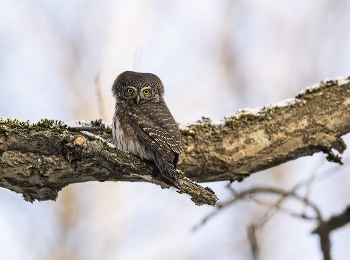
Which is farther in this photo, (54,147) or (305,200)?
(54,147)

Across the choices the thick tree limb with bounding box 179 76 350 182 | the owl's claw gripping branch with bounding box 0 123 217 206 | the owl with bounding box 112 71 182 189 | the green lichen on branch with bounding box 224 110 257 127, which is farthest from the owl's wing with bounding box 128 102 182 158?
the green lichen on branch with bounding box 224 110 257 127

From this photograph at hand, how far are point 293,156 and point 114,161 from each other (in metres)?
2.64

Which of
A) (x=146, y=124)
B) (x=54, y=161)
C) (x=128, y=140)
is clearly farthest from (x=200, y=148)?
(x=54, y=161)

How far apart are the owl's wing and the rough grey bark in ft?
0.87

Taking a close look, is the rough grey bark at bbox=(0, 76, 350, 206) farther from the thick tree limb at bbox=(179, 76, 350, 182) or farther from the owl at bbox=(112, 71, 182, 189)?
the owl at bbox=(112, 71, 182, 189)

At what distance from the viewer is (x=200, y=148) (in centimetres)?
434

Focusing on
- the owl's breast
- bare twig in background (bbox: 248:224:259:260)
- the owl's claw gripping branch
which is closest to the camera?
bare twig in background (bbox: 248:224:259:260)

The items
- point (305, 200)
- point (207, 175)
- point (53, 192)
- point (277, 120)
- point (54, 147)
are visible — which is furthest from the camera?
point (277, 120)

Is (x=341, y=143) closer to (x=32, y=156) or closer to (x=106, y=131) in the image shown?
(x=106, y=131)

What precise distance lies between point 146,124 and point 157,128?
15cm

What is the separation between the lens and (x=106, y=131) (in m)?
4.50

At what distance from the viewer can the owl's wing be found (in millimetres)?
3559

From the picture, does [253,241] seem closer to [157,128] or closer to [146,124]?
[157,128]

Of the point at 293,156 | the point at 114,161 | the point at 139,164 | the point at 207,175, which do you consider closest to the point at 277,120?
the point at 293,156
